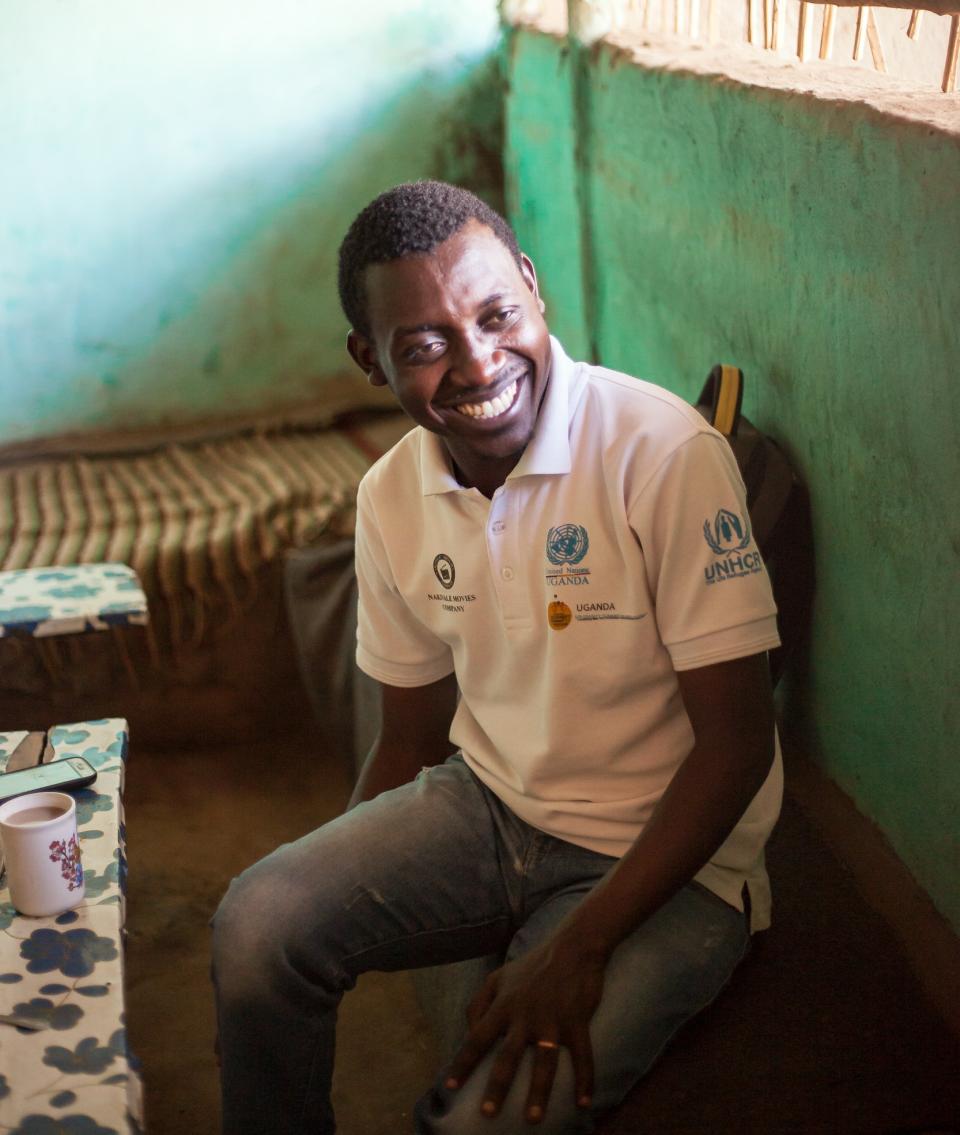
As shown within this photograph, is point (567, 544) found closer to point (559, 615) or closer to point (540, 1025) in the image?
point (559, 615)

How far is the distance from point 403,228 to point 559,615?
45 cm

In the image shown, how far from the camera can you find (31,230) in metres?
3.16

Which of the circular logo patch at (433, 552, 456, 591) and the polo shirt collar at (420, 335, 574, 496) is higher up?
the polo shirt collar at (420, 335, 574, 496)

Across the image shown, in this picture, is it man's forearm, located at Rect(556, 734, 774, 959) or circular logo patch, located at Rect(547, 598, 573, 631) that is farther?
circular logo patch, located at Rect(547, 598, 573, 631)

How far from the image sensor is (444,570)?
4.86 ft

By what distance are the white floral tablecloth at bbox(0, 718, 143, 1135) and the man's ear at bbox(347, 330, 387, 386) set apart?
624mm

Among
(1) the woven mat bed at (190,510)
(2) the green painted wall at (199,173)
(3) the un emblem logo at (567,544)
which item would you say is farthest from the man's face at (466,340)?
(2) the green painted wall at (199,173)

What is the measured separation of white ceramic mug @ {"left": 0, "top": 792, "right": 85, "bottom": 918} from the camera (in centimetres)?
132

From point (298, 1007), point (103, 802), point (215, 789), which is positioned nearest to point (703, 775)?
point (298, 1007)

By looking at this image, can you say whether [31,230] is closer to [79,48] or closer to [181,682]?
[79,48]

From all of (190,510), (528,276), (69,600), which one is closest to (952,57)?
(528,276)

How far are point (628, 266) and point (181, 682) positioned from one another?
133cm

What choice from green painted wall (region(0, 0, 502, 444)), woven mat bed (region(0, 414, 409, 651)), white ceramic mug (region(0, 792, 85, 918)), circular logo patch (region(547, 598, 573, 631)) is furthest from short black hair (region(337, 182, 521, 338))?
green painted wall (region(0, 0, 502, 444))

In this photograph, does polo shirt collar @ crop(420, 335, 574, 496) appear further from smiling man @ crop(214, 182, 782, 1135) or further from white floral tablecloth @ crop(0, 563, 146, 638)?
white floral tablecloth @ crop(0, 563, 146, 638)
